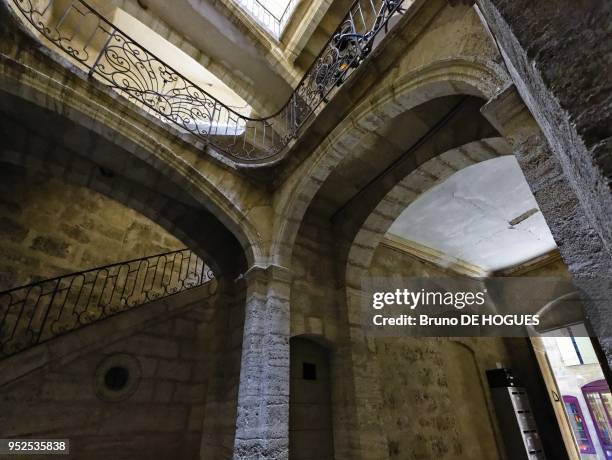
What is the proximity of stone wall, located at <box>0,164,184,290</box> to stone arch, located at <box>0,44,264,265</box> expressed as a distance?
2744 millimetres

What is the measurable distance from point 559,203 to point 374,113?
73.4 inches

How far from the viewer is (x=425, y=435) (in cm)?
410

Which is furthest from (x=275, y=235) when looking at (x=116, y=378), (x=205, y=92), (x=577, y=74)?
(x=577, y=74)

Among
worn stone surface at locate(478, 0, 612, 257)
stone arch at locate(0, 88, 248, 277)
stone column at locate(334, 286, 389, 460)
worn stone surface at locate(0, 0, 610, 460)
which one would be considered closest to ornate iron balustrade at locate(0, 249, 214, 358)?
worn stone surface at locate(0, 0, 610, 460)

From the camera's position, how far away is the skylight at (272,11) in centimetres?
675

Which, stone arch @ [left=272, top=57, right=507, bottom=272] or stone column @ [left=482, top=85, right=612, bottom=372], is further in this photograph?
stone arch @ [left=272, top=57, right=507, bottom=272]

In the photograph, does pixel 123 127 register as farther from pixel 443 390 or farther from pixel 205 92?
pixel 443 390

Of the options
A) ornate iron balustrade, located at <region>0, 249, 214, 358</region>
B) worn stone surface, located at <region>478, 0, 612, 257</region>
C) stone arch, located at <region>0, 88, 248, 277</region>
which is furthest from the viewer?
ornate iron balustrade, located at <region>0, 249, 214, 358</region>

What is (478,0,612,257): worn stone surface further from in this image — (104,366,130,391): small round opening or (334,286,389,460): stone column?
(104,366,130,391): small round opening

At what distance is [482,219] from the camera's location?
4.93 metres

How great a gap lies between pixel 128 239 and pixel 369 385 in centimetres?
529

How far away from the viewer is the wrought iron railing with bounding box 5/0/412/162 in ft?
10.5

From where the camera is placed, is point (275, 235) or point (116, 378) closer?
point (275, 235)

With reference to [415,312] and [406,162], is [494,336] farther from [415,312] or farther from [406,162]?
[406,162]
